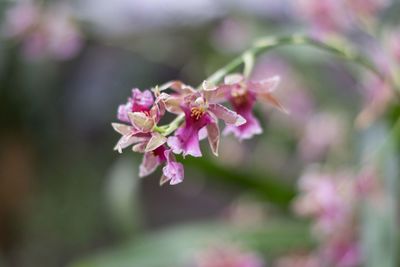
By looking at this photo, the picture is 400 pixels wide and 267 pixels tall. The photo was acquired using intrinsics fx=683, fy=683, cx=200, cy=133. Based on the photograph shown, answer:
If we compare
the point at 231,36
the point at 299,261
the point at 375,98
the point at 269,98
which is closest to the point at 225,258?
the point at 299,261

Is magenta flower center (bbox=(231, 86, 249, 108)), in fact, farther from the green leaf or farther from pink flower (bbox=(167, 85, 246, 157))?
the green leaf

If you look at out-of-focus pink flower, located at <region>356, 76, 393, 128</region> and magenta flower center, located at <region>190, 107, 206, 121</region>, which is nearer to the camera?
magenta flower center, located at <region>190, 107, 206, 121</region>

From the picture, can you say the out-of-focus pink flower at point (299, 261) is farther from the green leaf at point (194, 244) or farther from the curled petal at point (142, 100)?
the curled petal at point (142, 100)

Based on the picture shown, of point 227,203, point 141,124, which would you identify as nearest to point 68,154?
point 227,203

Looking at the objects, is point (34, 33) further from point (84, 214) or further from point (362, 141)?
point (84, 214)

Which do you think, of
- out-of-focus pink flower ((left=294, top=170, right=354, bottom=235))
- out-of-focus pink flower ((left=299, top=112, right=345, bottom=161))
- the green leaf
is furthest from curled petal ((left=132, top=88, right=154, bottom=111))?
out-of-focus pink flower ((left=299, top=112, right=345, bottom=161))

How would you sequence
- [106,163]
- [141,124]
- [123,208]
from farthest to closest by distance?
[106,163] → [123,208] → [141,124]

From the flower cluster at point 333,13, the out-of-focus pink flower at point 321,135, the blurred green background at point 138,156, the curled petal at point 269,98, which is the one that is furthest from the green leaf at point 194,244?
the curled petal at point 269,98
